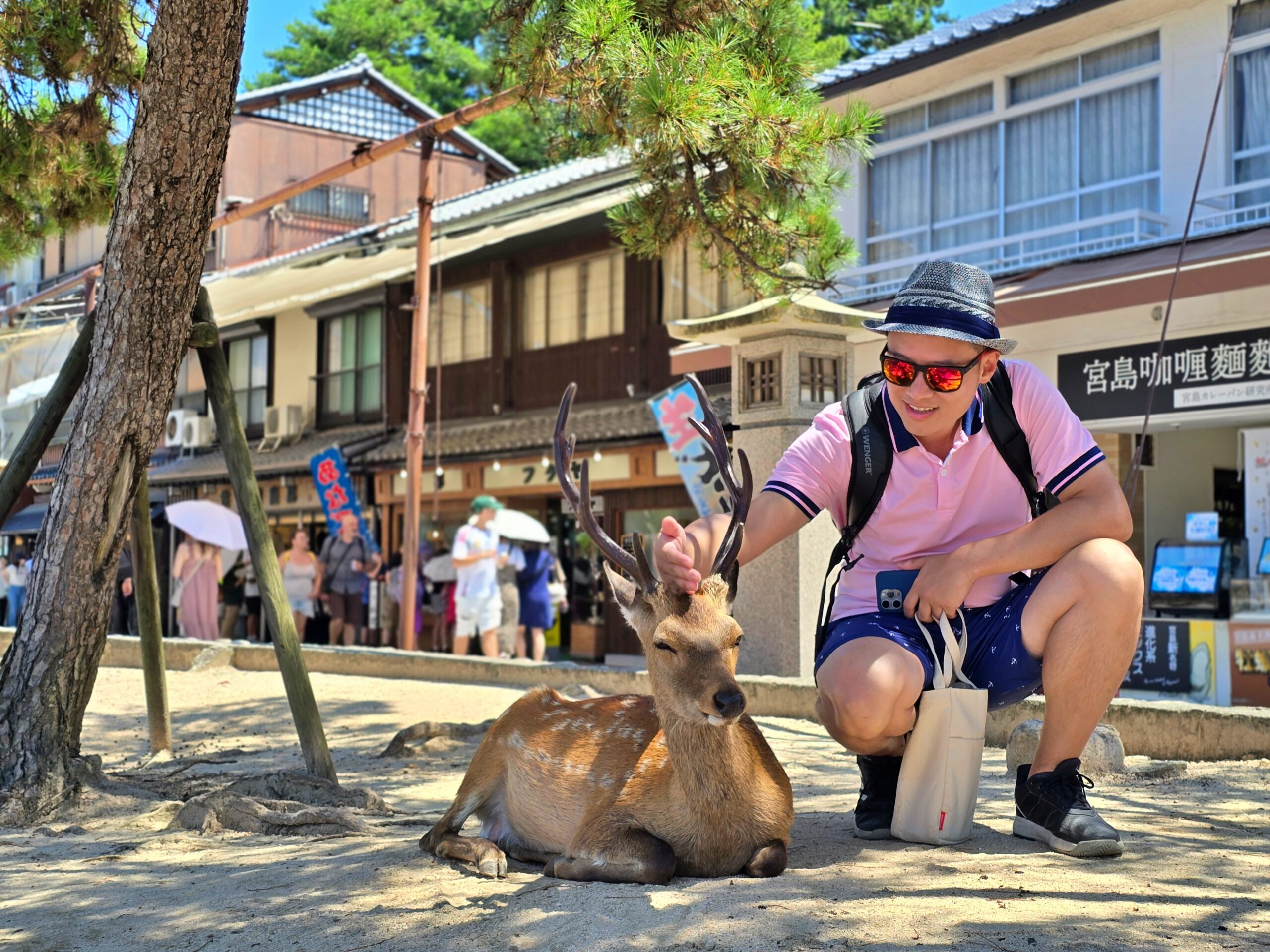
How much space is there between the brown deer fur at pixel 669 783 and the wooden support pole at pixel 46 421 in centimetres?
270

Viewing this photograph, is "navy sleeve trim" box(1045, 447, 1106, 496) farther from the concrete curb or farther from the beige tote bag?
the concrete curb

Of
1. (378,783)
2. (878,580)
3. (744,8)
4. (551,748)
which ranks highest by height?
(744,8)

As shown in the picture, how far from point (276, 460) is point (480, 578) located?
494 inches

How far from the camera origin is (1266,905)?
3.09m

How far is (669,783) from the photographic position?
3652 millimetres

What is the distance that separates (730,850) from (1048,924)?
938 millimetres

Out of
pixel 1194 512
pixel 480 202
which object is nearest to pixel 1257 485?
pixel 1194 512

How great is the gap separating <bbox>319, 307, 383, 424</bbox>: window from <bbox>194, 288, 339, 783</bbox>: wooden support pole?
17230 millimetres

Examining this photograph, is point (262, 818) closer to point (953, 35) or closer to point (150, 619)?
point (150, 619)

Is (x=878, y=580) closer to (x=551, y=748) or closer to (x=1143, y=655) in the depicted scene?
(x=551, y=748)

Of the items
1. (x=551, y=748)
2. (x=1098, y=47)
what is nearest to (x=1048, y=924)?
(x=551, y=748)

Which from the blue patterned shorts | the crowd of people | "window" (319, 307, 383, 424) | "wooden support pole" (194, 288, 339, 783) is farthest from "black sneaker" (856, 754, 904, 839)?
"window" (319, 307, 383, 424)

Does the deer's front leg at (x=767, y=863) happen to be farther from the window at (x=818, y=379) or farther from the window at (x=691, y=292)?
the window at (x=691, y=292)

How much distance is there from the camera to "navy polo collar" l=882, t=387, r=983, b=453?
12.8 ft
